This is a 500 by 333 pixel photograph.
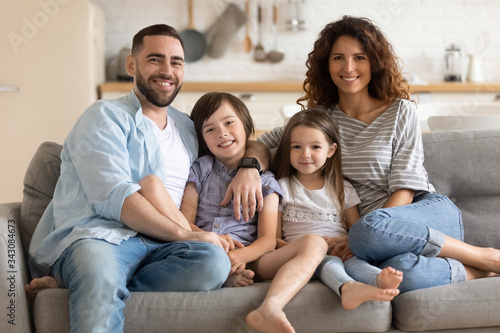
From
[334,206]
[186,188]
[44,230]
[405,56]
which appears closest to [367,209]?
[334,206]

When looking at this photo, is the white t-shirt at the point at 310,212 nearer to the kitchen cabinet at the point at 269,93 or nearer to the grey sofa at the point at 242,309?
the grey sofa at the point at 242,309

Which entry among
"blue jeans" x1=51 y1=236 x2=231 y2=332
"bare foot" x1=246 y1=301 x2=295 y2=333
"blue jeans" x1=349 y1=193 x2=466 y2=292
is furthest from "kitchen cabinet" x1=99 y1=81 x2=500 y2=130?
"bare foot" x1=246 y1=301 x2=295 y2=333

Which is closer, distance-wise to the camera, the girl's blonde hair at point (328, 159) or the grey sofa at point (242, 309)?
the grey sofa at point (242, 309)

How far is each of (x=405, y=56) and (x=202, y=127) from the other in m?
3.20

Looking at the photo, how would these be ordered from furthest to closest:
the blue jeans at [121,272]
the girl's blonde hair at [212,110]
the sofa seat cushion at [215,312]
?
the girl's blonde hair at [212,110], the sofa seat cushion at [215,312], the blue jeans at [121,272]

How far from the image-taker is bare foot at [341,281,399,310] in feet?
5.08

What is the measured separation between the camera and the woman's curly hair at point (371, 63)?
86.7 inches

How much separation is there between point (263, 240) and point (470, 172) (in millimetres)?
884

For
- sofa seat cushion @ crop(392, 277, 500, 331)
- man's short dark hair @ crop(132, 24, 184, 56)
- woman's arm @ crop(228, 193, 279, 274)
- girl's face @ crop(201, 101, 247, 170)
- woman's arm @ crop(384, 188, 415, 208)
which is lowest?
sofa seat cushion @ crop(392, 277, 500, 331)

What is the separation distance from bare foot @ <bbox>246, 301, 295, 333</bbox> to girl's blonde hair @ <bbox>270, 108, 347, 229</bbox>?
620mm

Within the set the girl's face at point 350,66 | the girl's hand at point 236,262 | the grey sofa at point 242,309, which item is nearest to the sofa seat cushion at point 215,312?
the grey sofa at point 242,309

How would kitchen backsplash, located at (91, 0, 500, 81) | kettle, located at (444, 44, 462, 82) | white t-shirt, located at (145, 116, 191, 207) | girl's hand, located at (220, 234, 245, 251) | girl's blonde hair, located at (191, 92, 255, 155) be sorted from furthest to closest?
kitchen backsplash, located at (91, 0, 500, 81), kettle, located at (444, 44, 462, 82), girl's blonde hair, located at (191, 92, 255, 155), white t-shirt, located at (145, 116, 191, 207), girl's hand, located at (220, 234, 245, 251)

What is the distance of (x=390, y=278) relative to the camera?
1553mm

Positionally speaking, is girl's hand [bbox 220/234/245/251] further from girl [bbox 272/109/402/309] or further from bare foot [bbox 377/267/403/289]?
bare foot [bbox 377/267/403/289]
